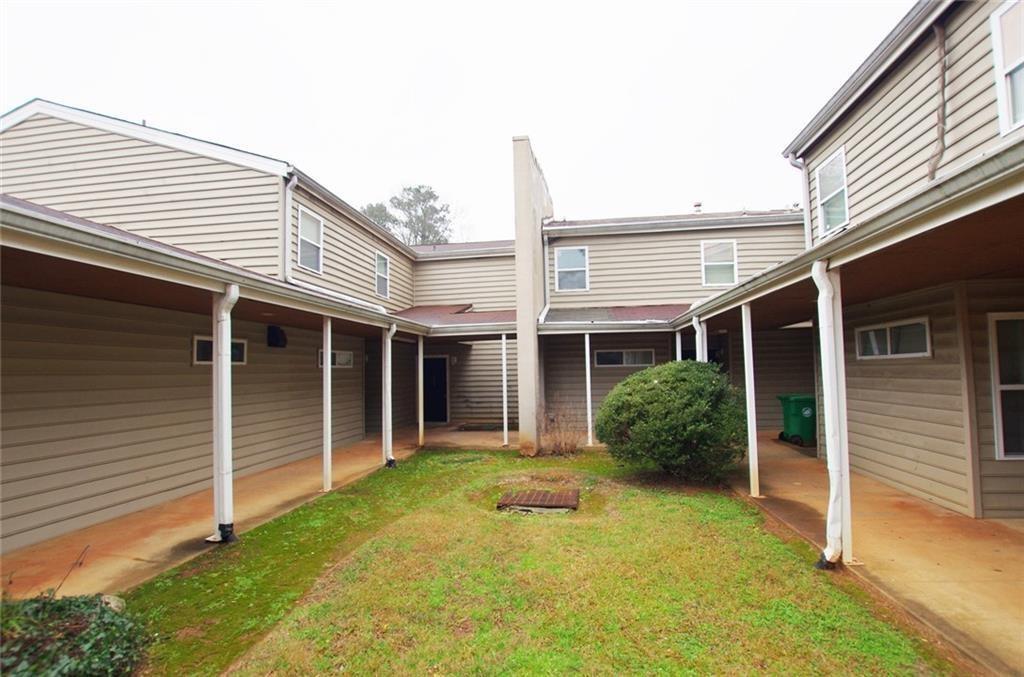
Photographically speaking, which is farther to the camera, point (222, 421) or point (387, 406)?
point (387, 406)

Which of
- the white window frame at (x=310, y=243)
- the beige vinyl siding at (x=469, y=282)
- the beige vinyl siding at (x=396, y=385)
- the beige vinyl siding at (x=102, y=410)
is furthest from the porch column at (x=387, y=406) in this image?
the beige vinyl siding at (x=469, y=282)

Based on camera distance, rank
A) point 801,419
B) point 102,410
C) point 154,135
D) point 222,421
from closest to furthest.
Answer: point 222,421
point 102,410
point 154,135
point 801,419

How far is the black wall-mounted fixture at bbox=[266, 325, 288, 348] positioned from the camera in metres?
7.61

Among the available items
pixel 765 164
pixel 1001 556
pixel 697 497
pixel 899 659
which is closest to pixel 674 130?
pixel 765 164

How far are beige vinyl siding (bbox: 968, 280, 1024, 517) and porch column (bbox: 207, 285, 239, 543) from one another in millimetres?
7406

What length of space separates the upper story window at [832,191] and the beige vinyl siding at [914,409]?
1487 millimetres

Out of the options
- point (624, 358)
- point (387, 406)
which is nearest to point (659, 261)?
point (624, 358)

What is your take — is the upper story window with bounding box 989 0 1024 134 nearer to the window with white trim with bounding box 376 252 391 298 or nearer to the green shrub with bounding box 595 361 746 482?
the green shrub with bounding box 595 361 746 482

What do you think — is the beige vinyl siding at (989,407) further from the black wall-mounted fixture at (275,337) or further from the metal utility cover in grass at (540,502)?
the black wall-mounted fixture at (275,337)

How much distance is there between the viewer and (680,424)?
19.6 feet

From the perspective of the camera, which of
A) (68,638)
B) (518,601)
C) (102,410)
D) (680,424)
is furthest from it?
(680,424)

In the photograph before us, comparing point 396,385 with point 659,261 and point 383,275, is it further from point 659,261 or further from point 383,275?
point 659,261

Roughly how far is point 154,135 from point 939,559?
11.7 metres

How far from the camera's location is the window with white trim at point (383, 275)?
11.4 metres
